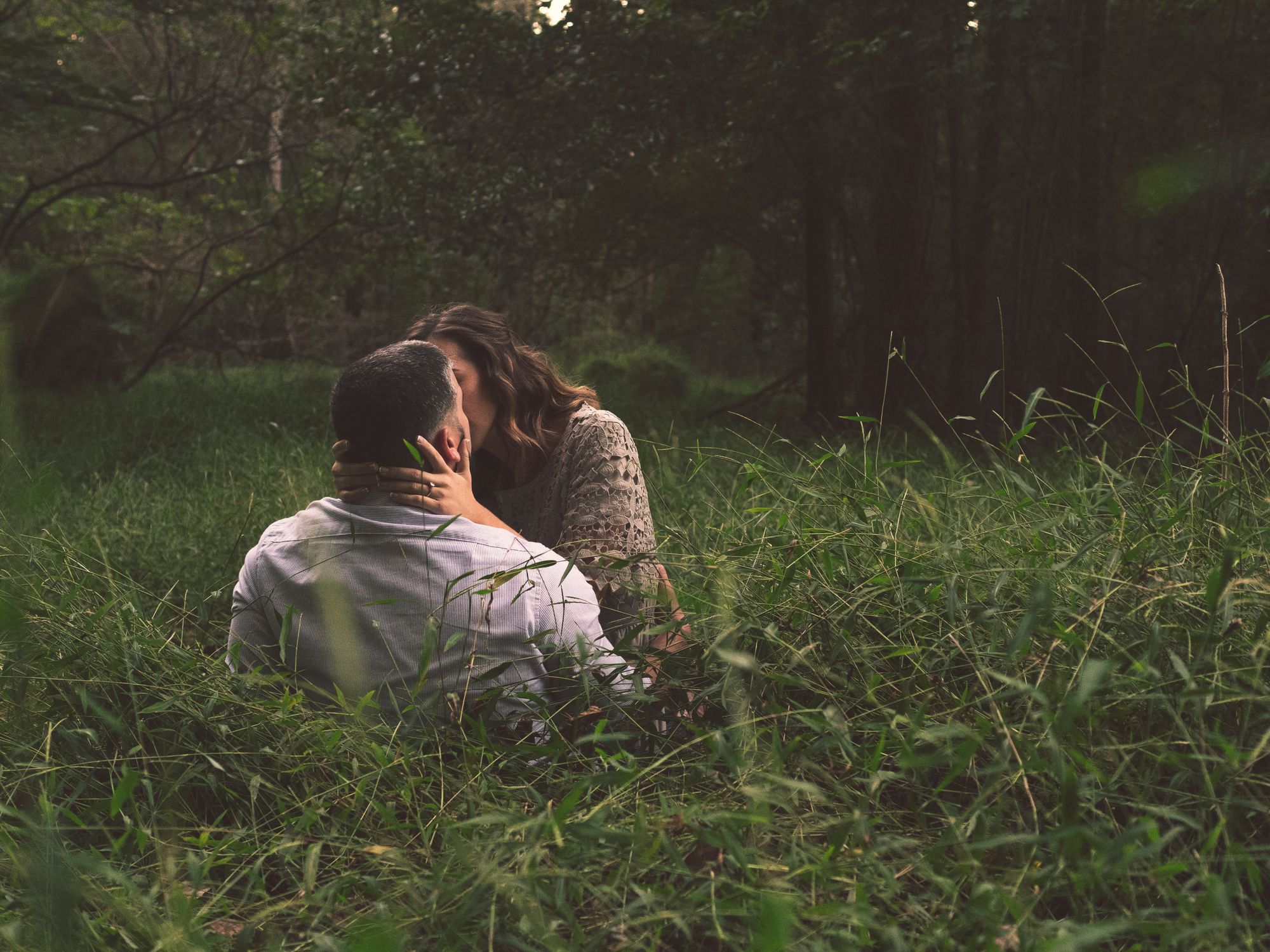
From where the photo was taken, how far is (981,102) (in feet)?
28.7

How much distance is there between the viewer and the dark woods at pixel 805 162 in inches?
271

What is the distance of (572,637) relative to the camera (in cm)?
200

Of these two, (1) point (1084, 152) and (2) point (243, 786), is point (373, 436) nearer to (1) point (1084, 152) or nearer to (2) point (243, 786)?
(2) point (243, 786)

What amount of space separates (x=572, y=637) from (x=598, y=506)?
2.26 feet

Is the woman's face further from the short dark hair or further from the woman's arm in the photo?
the short dark hair

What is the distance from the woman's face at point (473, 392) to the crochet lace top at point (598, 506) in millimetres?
216

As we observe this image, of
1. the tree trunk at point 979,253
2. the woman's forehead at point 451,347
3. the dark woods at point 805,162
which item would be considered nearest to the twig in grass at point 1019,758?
Result: the woman's forehead at point 451,347

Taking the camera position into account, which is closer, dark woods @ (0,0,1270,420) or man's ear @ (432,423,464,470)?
man's ear @ (432,423,464,470)

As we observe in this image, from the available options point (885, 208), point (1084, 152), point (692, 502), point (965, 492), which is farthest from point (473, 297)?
point (965, 492)

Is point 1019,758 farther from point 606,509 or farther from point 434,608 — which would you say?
point 606,509

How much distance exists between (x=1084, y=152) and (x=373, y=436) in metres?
6.31

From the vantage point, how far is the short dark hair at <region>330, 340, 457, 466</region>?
2.00m

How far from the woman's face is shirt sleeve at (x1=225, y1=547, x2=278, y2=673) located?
947mm

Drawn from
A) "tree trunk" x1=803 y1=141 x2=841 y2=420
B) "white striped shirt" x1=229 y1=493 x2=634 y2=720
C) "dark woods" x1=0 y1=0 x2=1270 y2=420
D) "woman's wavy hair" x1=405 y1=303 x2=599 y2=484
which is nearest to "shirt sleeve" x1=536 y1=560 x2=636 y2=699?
"white striped shirt" x1=229 y1=493 x2=634 y2=720
